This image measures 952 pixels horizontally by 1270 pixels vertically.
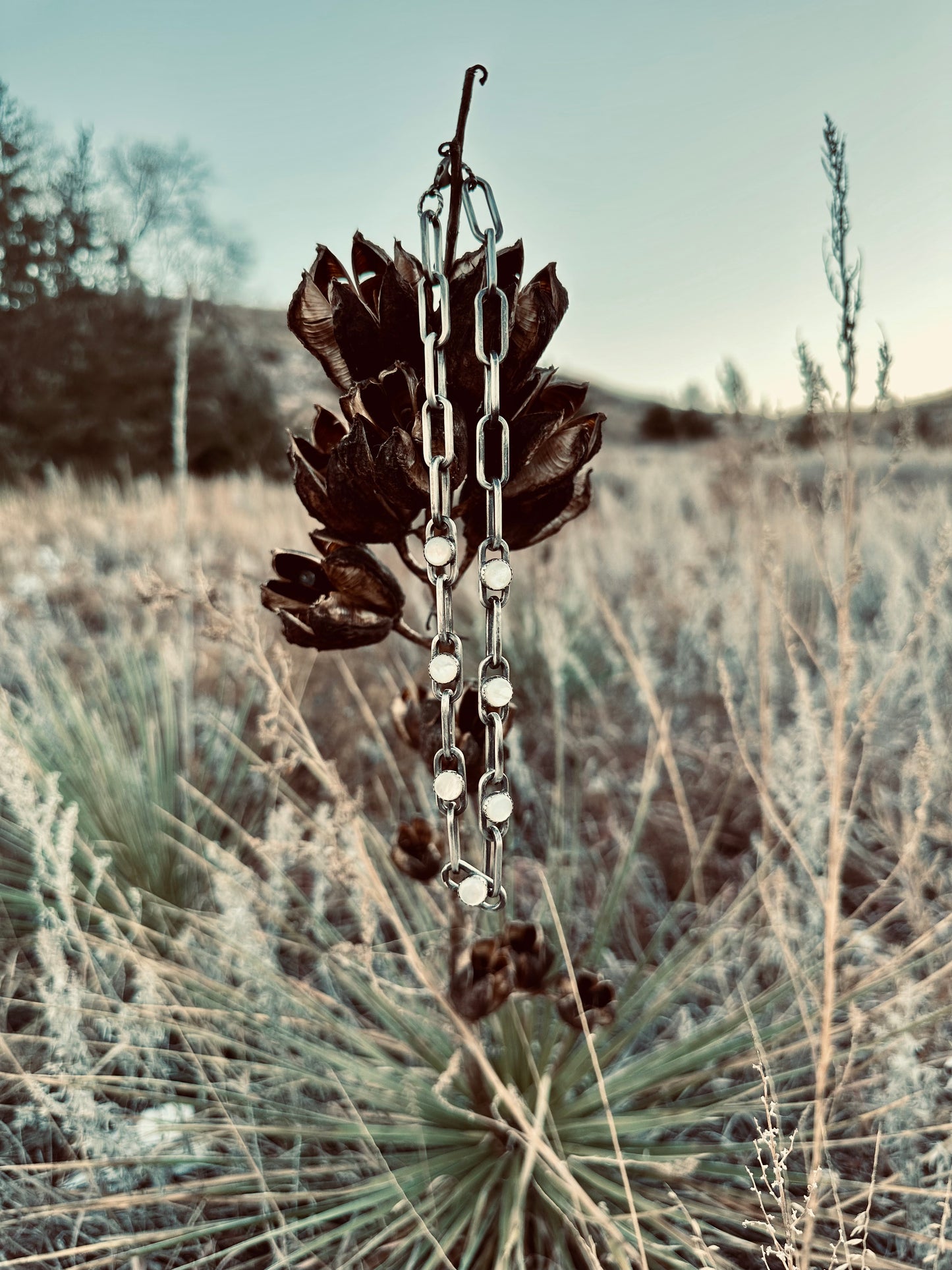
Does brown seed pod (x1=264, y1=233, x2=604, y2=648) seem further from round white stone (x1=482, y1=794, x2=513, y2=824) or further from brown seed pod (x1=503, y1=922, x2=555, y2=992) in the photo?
brown seed pod (x1=503, y1=922, x2=555, y2=992)

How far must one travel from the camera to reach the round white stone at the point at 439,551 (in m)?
0.53

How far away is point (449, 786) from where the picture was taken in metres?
0.58

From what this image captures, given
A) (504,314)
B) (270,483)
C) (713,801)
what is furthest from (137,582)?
(270,483)

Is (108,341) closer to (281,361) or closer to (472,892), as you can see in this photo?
(281,361)

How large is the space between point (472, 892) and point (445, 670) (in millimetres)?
195

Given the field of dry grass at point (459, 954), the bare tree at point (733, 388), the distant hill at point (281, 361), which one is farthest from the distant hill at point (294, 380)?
the bare tree at point (733, 388)

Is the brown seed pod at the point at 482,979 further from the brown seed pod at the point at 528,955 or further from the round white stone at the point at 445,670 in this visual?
the round white stone at the point at 445,670

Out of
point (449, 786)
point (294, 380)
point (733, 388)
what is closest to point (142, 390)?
point (294, 380)

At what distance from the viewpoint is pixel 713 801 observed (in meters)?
1.82

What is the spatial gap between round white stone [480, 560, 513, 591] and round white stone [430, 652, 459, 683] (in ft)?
0.21

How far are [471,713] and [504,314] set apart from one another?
0.37 metres

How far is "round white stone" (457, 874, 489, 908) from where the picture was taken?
2.00 feet

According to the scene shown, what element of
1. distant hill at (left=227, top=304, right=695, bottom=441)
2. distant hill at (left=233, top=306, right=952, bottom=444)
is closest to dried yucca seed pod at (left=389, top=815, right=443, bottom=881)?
distant hill at (left=233, top=306, right=952, bottom=444)

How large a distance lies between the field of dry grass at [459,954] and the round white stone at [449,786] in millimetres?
211
